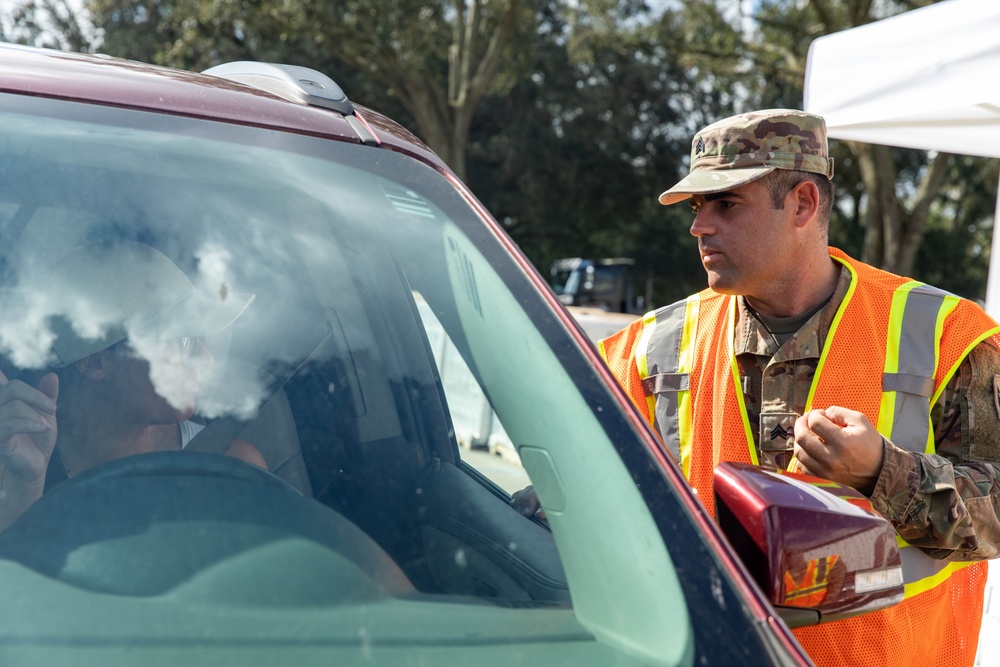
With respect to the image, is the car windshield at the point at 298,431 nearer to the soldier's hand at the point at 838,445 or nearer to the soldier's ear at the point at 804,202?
the soldier's hand at the point at 838,445

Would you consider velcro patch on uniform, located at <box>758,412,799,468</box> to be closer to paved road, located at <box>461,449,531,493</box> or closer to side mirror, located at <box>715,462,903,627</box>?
paved road, located at <box>461,449,531,493</box>

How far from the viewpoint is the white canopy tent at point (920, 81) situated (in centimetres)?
344

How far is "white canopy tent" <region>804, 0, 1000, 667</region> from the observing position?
11.3ft

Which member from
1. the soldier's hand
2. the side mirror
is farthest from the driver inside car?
the soldier's hand

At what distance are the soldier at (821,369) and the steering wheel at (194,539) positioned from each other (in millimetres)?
1082

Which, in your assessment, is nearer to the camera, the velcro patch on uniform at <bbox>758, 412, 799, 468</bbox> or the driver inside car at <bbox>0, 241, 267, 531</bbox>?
the driver inside car at <bbox>0, 241, 267, 531</bbox>

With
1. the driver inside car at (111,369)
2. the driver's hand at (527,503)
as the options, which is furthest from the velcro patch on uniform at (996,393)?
the driver inside car at (111,369)

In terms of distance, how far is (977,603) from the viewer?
2238 mm

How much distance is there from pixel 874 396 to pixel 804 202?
48cm

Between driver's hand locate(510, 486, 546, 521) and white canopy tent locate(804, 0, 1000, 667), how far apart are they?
2.73 metres

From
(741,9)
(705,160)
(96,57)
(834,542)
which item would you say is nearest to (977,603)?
(705,160)

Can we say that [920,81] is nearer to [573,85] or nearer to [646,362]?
[646,362]

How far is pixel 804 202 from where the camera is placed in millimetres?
2279

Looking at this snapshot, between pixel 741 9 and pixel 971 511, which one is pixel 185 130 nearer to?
pixel 971 511
